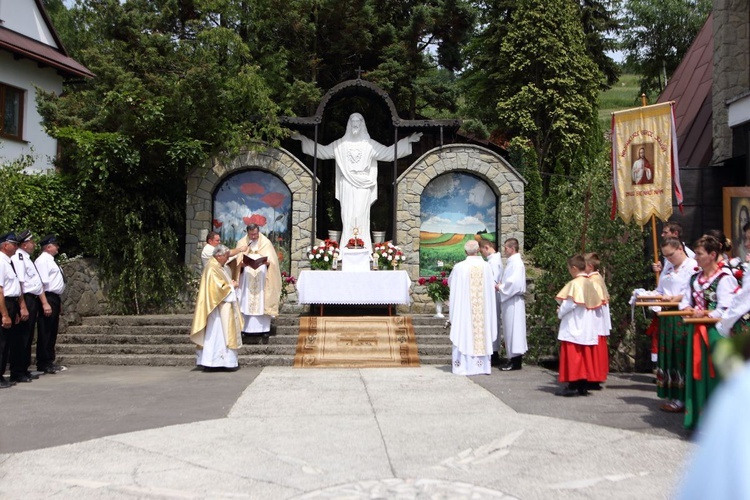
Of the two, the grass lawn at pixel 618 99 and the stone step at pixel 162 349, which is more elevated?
the grass lawn at pixel 618 99

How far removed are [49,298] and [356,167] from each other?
8068mm

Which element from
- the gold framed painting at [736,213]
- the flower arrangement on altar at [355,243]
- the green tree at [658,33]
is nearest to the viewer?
the gold framed painting at [736,213]

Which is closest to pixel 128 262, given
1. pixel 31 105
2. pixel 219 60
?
pixel 219 60

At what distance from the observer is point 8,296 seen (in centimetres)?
949

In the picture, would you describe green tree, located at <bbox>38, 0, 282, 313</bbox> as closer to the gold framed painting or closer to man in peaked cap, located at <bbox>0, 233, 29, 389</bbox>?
man in peaked cap, located at <bbox>0, 233, 29, 389</bbox>

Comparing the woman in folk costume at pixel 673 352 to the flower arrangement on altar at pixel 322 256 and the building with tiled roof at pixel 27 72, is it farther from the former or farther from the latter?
the building with tiled roof at pixel 27 72

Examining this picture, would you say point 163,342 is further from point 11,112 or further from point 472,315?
point 11,112

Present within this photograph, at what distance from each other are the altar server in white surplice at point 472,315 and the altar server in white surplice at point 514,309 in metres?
0.21

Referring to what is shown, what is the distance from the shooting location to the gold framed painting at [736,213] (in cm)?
1139

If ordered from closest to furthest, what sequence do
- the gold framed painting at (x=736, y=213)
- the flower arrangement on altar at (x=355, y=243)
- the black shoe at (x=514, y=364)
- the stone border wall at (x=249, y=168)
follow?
the black shoe at (x=514, y=364) < the gold framed painting at (x=736, y=213) < the flower arrangement on altar at (x=355, y=243) < the stone border wall at (x=249, y=168)

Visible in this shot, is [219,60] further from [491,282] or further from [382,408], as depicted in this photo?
[382,408]

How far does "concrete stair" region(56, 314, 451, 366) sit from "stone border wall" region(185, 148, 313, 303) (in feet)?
8.22

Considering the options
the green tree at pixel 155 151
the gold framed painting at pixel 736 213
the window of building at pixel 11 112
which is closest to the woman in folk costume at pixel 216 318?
the green tree at pixel 155 151

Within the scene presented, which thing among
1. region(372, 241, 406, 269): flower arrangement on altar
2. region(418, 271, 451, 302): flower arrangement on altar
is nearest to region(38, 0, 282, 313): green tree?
region(372, 241, 406, 269): flower arrangement on altar
